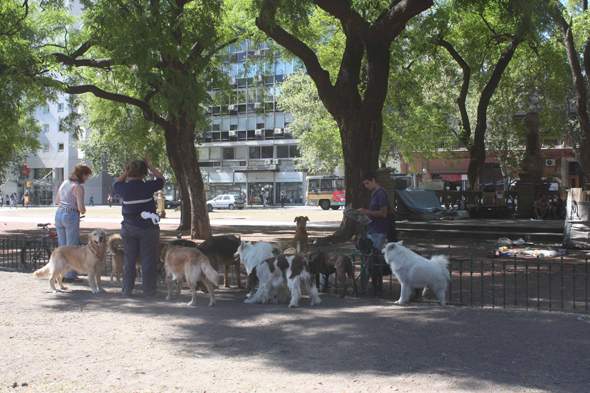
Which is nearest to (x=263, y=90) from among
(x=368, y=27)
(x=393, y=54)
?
(x=393, y=54)

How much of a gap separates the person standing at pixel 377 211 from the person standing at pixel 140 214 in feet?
9.79

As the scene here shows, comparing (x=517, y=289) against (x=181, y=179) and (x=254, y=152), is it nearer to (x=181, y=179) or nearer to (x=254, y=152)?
(x=181, y=179)

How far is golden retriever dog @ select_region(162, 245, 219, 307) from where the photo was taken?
6.63m

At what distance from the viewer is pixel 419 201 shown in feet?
62.7

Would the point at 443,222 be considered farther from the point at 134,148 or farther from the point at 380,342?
the point at 134,148

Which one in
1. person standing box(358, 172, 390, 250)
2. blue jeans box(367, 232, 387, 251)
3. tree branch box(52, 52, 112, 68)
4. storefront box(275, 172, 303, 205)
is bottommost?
blue jeans box(367, 232, 387, 251)

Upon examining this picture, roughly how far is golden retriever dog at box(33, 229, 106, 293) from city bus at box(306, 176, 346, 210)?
123 ft

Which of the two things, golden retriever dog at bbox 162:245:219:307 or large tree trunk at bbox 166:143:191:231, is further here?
large tree trunk at bbox 166:143:191:231

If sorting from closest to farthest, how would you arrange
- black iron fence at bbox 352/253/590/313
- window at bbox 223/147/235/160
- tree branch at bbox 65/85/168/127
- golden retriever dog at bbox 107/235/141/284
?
1. black iron fence at bbox 352/253/590/313
2. golden retriever dog at bbox 107/235/141/284
3. tree branch at bbox 65/85/168/127
4. window at bbox 223/147/235/160

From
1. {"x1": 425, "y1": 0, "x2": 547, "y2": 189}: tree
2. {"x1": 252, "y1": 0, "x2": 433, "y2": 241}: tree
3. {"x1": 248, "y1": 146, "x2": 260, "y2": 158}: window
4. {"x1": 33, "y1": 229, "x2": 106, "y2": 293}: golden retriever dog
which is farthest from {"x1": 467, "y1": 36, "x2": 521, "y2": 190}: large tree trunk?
{"x1": 248, "y1": 146, "x2": 260, "y2": 158}: window

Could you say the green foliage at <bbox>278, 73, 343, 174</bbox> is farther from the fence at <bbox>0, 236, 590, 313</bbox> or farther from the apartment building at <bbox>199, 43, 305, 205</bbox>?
the fence at <bbox>0, 236, 590, 313</bbox>

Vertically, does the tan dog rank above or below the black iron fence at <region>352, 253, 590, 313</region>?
above

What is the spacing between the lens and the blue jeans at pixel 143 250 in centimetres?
698

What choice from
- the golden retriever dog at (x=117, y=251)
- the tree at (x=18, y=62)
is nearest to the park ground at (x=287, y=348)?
the golden retriever dog at (x=117, y=251)
